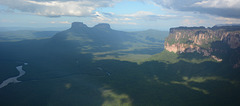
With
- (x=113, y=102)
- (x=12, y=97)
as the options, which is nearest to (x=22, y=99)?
(x=12, y=97)

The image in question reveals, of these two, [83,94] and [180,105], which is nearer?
[180,105]

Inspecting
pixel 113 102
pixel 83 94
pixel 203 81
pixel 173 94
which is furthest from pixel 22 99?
pixel 203 81

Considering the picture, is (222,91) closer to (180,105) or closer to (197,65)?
(180,105)

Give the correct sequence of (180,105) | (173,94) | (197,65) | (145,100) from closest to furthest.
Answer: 1. (180,105)
2. (145,100)
3. (173,94)
4. (197,65)

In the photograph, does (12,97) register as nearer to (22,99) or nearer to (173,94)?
(22,99)

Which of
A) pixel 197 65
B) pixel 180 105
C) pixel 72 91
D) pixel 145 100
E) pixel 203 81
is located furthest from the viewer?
pixel 197 65

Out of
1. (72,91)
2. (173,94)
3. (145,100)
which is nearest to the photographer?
(145,100)

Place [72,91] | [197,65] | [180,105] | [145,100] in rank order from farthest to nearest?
[197,65], [72,91], [145,100], [180,105]

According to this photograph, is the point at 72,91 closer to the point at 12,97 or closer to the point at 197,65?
the point at 12,97

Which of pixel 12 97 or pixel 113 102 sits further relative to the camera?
pixel 12 97
